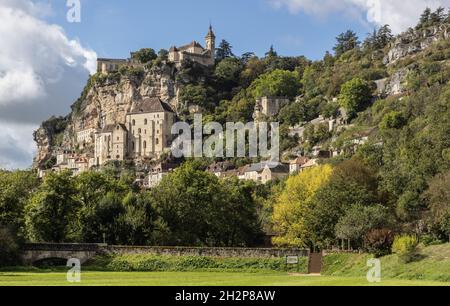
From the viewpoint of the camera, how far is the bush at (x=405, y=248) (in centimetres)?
5258

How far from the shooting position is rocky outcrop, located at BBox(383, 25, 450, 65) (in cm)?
17711

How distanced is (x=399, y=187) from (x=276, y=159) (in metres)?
79.8

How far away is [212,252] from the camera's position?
64.1m

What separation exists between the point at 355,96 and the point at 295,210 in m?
83.6

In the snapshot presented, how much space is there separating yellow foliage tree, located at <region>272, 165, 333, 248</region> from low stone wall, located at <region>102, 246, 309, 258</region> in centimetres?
1102

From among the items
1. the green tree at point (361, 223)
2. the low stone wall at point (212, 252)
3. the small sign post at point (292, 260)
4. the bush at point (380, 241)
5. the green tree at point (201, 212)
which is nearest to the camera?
the bush at point (380, 241)

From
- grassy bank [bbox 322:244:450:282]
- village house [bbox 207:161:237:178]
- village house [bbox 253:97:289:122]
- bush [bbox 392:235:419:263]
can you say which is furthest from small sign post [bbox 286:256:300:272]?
village house [bbox 253:97:289:122]

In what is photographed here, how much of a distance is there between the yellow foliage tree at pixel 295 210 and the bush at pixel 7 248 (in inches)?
1013

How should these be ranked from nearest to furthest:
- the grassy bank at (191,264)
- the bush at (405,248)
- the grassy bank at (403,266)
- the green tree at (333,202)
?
the grassy bank at (403,266)
the bush at (405,248)
the grassy bank at (191,264)
the green tree at (333,202)

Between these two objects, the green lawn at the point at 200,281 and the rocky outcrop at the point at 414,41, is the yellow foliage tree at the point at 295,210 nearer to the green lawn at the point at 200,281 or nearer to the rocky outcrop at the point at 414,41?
the green lawn at the point at 200,281

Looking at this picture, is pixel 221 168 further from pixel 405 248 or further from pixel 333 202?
pixel 405 248

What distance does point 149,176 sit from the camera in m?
169

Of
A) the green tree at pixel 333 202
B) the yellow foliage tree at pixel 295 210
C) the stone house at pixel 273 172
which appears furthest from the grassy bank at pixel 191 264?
the stone house at pixel 273 172

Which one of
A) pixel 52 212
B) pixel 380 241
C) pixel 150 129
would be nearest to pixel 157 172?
pixel 150 129
